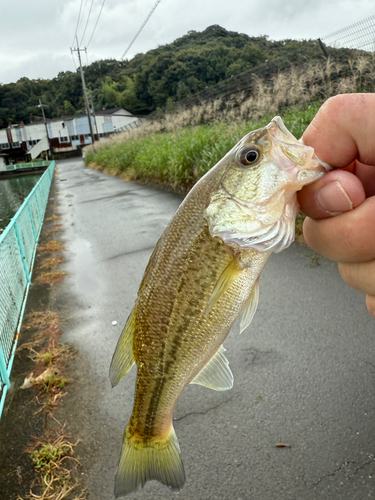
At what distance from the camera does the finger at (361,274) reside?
4.84ft

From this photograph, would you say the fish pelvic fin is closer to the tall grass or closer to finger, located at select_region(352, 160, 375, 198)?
finger, located at select_region(352, 160, 375, 198)

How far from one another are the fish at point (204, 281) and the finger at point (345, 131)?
14 centimetres

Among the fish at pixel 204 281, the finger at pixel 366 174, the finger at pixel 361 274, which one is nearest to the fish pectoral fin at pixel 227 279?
the fish at pixel 204 281

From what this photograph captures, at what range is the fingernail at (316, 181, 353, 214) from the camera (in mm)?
1319

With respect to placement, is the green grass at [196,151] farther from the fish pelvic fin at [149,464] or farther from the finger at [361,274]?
the fish pelvic fin at [149,464]

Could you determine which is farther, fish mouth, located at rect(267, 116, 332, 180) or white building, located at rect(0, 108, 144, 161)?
white building, located at rect(0, 108, 144, 161)

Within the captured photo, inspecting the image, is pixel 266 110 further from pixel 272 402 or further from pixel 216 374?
pixel 216 374

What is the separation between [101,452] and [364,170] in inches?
109

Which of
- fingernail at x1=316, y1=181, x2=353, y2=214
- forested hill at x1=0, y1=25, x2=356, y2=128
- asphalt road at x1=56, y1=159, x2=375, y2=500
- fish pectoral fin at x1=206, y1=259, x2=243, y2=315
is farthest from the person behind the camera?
forested hill at x1=0, y1=25, x2=356, y2=128

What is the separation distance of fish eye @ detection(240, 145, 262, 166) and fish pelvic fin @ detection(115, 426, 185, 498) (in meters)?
1.31

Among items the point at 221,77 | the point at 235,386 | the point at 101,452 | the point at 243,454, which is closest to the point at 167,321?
the point at 243,454

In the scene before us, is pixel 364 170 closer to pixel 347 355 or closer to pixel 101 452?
pixel 347 355

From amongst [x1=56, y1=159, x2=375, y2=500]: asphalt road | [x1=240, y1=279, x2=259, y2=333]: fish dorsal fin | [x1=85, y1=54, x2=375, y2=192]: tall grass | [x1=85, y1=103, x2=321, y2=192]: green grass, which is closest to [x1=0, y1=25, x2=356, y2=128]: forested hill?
[x1=85, y1=54, x2=375, y2=192]: tall grass

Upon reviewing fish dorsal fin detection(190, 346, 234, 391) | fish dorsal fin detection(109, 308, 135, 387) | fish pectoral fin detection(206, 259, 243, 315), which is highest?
fish pectoral fin detection(206, 259, 243, 315)
